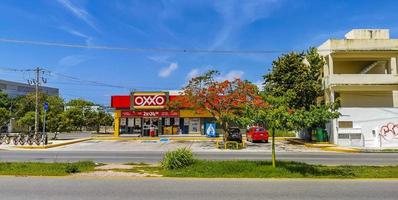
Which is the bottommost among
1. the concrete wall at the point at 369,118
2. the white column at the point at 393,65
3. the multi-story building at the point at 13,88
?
the concrete wall at the point at 369,118

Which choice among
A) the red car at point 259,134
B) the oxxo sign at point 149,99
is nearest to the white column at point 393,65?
the red car at point 259,134

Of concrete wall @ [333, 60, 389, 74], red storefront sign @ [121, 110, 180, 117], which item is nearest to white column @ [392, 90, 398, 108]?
Answer: concrete wall @ [333, 60, 389, 74]

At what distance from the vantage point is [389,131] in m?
31.4

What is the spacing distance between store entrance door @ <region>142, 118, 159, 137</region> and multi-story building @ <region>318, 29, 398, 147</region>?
1995 centimetres

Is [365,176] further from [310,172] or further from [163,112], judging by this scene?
[163,112]

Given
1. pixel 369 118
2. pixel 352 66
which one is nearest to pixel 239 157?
pixel 369 118

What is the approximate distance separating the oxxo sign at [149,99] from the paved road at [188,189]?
34164 mm

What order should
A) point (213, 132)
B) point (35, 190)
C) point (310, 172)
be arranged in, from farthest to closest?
point (213, 132) < point (310, 172) < point (35, 190)

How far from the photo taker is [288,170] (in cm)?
1340

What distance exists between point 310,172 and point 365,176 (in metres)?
1.71

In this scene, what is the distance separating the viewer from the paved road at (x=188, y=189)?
365 inches

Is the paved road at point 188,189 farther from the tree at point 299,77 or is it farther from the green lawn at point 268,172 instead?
the tree at point 299,77

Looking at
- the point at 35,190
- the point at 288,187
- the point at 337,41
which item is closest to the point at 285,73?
the point at 337,41

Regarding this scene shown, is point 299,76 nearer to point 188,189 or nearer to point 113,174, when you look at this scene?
point 113,174
